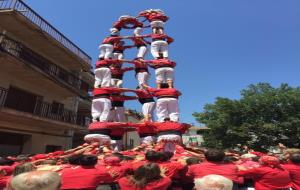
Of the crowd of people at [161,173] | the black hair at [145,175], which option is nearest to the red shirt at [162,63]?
the crowd of people at [161,173]

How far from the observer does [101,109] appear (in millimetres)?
8523

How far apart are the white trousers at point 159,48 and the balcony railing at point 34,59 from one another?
26.0 feet

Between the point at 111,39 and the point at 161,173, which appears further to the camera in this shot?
the point at 111,39

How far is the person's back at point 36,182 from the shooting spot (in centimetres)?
208

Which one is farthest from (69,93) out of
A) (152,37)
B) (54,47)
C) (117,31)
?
(152,37)

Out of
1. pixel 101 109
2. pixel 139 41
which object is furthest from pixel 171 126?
pixel 139 41

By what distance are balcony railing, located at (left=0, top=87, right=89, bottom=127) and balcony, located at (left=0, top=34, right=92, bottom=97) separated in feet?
Result: 5.45

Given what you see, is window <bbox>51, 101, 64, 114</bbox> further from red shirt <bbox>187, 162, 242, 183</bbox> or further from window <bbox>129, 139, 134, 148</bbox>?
red shirt <bbox>187, 162, 242, 183</bbox>

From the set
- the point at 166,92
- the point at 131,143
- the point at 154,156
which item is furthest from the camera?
the point at 131,143

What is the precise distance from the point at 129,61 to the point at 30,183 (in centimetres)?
804

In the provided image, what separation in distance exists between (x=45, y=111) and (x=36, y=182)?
52.3 ft

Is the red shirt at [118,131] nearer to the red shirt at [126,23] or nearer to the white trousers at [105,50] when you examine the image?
the white trousers at [105,50]

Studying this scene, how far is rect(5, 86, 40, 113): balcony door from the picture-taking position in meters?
14.3

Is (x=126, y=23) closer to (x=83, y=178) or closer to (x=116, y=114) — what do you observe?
(x=116, y=114)
